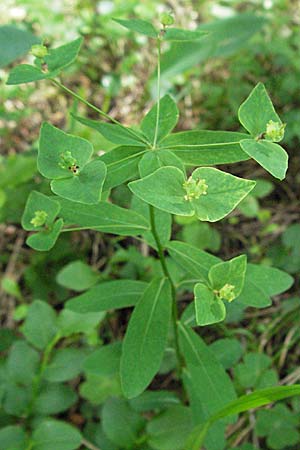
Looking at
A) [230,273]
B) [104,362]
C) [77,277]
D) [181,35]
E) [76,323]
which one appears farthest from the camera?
[77,277]

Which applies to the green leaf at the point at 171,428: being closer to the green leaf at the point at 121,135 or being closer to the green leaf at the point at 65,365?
the green leaf at the point at 65,365

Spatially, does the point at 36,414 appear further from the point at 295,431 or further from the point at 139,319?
the point at 295,431

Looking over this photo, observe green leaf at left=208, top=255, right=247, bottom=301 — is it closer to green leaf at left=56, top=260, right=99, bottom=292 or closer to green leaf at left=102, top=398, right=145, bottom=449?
green leaf at left=102, top=398, right=145, bottom=449

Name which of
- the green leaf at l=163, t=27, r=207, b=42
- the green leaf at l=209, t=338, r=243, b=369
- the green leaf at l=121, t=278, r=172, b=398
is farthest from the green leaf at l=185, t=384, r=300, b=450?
the green leaf at l=163, t=27, r=207, b=42

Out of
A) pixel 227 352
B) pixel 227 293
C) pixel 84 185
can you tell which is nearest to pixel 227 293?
pixel 227 293

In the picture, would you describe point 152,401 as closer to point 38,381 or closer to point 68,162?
point 38,381

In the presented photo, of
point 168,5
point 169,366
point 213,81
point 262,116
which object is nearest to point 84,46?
point 168,5
